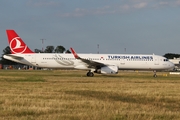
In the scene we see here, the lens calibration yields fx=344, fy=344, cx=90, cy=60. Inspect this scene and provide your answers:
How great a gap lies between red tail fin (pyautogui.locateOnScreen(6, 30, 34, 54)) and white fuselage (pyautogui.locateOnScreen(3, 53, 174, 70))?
3.26 feet

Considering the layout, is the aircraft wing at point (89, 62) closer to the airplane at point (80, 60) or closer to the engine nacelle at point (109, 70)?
the airplane at point (80, 60)

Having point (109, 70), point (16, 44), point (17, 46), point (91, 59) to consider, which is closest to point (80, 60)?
point (91, 59)

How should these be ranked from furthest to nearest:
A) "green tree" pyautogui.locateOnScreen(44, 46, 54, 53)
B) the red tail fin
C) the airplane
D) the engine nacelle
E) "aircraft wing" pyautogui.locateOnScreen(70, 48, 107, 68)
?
"green tree" pyautogui.locateOnScreen(44, 46, 54, 53) < the red tail fin < the airplane < "aircraft wing" pyautogui.locateOnScreen(70, 48, 107, 68) < the engine nacelle

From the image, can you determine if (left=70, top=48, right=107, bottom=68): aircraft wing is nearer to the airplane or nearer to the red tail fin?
the airplane

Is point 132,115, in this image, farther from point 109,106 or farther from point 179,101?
point 179,101

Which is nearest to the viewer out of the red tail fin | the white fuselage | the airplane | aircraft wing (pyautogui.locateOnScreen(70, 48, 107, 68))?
aircraft wing (pyautogui.locateOnScreen(70, 48, 107, 68))

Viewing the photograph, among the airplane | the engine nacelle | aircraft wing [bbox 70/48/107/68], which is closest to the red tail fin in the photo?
the airplane

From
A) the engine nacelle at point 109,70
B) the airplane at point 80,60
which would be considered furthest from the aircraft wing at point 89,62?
the engine nacelle at point 109,70

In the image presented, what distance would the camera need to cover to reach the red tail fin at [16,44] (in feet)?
163

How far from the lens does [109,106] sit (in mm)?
13664

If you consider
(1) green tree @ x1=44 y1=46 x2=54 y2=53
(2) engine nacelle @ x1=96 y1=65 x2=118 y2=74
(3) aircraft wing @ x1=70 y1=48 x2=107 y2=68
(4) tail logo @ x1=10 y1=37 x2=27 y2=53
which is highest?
(1) green tree @ x1=44 y1=46 x2=54 y2=53

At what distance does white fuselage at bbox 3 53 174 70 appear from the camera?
4859 centimetres

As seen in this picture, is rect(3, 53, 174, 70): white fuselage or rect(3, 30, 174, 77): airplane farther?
rect(3, 53, 174, 70): white fuselage

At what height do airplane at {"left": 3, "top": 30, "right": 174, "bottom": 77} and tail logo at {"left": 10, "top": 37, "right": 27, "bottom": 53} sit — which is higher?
tail logo at {"left": 10, "top": 37, "right": 27, "bottom": 53}
